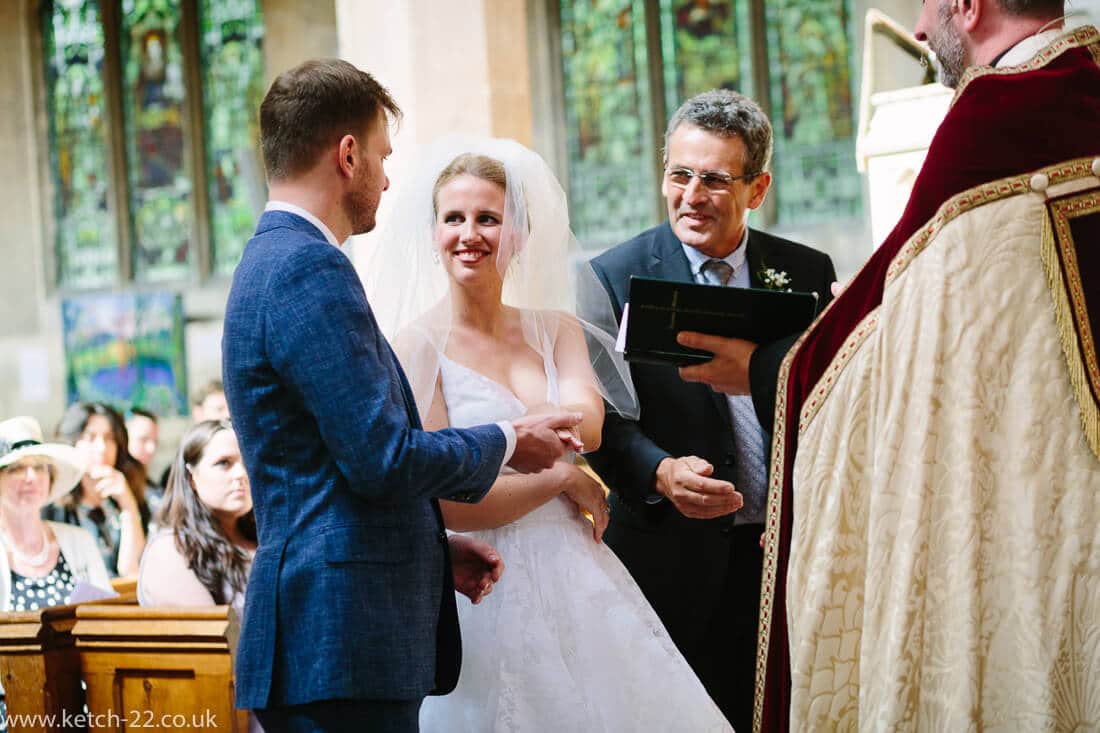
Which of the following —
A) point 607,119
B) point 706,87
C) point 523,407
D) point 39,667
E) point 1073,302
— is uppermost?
point 706,87

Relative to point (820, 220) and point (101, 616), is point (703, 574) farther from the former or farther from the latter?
point (820, 220)

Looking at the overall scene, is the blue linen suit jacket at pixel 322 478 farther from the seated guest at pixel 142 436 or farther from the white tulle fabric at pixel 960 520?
the seated guest at pixel 142 436

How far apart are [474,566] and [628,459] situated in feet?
2.09

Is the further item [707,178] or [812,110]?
[812,110]

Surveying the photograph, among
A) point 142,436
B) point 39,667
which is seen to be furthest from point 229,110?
point 39,667

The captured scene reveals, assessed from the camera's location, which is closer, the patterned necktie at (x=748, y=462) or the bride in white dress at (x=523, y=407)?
the bride in white dress at (x=523, y=407)

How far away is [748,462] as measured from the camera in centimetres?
345

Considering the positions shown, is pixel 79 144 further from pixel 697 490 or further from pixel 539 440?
pixel 539 440

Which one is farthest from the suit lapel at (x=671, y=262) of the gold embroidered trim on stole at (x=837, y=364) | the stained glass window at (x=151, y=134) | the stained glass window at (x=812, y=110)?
the stained glass window at (x=151, y=134)

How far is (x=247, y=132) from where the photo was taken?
525 inches

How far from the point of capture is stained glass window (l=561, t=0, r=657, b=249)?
39.4 ft

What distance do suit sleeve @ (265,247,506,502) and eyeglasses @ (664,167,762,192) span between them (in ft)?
4.61

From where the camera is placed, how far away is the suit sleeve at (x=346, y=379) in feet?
7.51

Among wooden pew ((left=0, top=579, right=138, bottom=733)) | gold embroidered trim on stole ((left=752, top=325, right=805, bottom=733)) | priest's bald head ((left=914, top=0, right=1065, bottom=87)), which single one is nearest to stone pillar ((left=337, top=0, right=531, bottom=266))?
wooden pew ((left=0, top=579, right=138, bottom=733))
